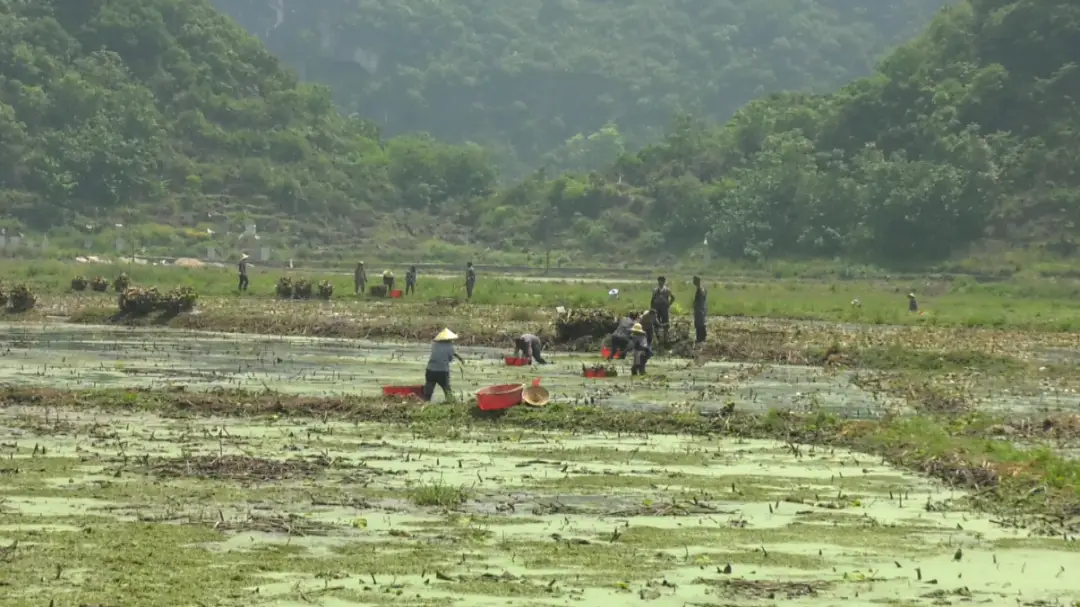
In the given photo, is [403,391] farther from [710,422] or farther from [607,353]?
[607,353]

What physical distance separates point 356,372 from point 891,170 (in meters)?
71.3

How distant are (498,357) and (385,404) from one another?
1199 centimetres

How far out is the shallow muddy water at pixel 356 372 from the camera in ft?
96.9

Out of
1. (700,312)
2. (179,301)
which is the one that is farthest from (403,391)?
(179,301)

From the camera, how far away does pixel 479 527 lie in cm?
1706

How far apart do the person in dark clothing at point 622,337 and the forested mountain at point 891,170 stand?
55.2 metres

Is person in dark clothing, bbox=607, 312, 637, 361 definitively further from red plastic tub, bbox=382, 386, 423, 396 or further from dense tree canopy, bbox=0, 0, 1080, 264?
dense tree canopy, bbox=0, 0, 1080, 264

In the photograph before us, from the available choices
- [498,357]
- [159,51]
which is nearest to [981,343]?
[498,357]

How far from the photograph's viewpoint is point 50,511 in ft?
56.7

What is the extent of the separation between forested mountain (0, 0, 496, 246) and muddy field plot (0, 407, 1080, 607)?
9252 centimetres

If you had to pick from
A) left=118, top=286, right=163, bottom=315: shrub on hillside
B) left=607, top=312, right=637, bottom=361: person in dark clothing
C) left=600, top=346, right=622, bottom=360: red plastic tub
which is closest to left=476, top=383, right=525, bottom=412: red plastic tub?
left=607, top=312, right=637, bottom=361: person in dark clothing

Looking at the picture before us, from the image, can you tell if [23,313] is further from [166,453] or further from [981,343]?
[166,453]

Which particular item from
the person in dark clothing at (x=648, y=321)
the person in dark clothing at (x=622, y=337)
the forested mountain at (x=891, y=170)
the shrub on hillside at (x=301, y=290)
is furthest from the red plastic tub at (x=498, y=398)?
the forested mountain at (x=891, y=170)

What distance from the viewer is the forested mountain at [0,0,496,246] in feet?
383
